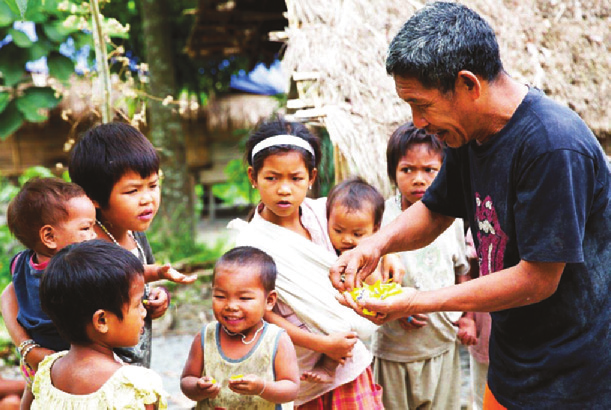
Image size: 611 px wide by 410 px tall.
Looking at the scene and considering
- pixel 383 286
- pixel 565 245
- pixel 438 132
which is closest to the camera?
pixel 565 245

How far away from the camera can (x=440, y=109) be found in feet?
6.12

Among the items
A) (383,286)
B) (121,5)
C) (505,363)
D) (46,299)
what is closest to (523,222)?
(505,363)

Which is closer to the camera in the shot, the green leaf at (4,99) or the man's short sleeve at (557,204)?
the man's short sleeve at (557,204)

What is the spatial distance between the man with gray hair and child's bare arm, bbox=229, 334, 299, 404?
56 cm

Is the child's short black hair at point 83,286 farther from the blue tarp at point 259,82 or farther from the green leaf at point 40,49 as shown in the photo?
the blue tarp at point 259,82

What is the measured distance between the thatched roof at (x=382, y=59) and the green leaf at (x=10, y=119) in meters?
2.14

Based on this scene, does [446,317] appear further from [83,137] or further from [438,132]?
[83,137]

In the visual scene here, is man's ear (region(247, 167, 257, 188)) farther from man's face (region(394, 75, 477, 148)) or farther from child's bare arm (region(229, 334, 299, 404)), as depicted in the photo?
man's face (region(394, 75, 477, 148))

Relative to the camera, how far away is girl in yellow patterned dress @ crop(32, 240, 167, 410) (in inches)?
73.3

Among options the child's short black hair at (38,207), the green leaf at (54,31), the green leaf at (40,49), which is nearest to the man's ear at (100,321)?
the child's short black hair at (38,207)

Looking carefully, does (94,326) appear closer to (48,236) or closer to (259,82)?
(48,236)

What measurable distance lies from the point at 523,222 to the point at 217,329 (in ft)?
4.46

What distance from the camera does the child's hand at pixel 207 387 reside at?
90.3 inches

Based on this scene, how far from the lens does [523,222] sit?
176 centimetres
